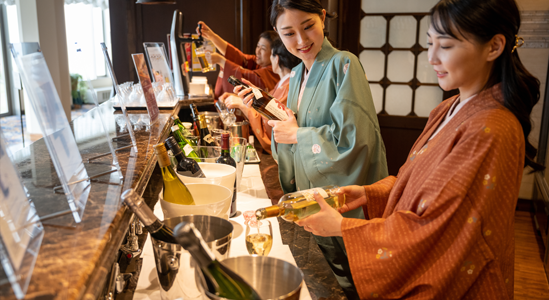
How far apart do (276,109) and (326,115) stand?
22 centimetres

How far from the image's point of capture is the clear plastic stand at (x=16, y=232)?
532 mm

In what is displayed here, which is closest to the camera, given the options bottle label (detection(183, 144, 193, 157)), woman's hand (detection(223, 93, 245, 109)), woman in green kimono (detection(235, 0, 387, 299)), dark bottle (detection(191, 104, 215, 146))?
bottle label (detection(183, 144, 193, 157))

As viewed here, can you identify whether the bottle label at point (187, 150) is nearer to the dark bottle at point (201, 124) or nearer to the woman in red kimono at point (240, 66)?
the dark bottle at point (201, 124)

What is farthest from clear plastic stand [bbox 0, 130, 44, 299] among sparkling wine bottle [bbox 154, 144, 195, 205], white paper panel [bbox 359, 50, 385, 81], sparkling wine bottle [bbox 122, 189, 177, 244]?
white paper panel [bbox 359, 50, 385, 81]

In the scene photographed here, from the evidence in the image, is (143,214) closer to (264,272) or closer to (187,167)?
(264,272)

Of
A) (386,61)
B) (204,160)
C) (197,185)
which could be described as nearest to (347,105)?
(204,160)

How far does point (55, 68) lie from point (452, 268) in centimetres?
725

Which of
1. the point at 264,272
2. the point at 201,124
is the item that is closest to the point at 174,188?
the point at 264,272

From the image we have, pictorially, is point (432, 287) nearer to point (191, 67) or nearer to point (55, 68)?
point (191, 67)

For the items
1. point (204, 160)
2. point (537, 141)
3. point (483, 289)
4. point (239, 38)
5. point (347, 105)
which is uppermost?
point (239, 38)

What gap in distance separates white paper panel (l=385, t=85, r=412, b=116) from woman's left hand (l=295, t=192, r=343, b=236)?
3.70 m

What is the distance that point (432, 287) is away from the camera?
89 centimetres

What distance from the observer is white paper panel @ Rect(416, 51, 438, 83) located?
14.0 ft

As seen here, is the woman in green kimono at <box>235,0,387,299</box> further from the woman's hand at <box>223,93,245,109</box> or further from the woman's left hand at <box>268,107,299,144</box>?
the woman's hand at <box>223,93,245,109</box>
